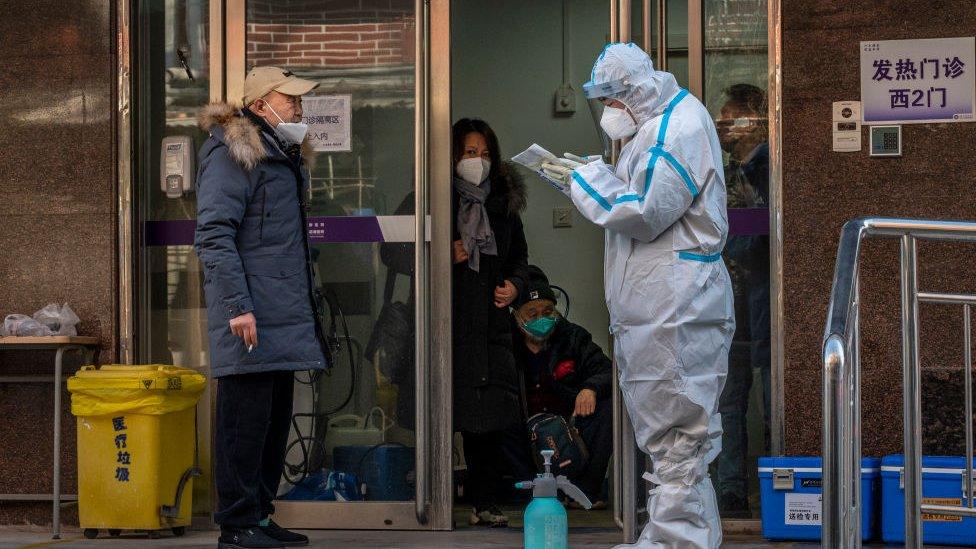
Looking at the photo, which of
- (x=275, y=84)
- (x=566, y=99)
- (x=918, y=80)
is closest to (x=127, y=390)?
(x=275, y=84)

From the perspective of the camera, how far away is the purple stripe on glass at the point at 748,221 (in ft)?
19.4

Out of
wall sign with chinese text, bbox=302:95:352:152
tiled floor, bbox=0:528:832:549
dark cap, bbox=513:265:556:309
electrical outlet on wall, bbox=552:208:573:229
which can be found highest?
wall sign with chinese text, bbox=302:95:352:152

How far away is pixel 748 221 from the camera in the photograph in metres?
5.94

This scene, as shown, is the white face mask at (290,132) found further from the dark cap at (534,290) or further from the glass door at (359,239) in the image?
the dark cap at (534,290)

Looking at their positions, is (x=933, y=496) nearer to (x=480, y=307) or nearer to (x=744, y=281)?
(x=744, y=281)

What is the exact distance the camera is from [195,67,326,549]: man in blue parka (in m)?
5.09

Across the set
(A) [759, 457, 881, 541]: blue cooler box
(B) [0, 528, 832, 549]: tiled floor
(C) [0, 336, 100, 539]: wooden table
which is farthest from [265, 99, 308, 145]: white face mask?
(A) [759, 457, 881, 541]: blue cooler box

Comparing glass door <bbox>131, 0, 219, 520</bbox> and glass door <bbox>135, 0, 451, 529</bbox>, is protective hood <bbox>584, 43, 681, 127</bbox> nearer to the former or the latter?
glass door <bbox>135, 0, 451, 529</bbox>

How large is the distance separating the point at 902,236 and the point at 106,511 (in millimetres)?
3546

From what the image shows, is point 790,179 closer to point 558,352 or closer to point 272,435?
point 558,352

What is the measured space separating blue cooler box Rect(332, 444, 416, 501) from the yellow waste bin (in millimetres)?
766

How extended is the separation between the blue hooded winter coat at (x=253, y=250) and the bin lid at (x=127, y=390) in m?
0.60

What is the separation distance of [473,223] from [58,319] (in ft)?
6.15

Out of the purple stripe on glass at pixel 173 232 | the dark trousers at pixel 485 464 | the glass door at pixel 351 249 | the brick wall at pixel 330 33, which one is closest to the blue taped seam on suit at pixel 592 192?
the glass door at pixel 351 249
